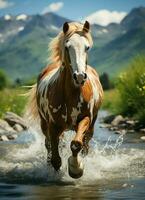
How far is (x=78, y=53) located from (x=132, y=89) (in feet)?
53.8

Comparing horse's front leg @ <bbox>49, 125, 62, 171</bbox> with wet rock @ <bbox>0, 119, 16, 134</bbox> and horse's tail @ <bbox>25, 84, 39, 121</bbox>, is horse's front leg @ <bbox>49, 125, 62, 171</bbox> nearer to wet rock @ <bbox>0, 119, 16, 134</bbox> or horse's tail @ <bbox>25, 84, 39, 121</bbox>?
horse's tail @ <bbox>25, 84, 39, 121</bbox>

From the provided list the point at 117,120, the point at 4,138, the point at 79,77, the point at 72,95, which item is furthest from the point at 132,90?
the point at 79,77

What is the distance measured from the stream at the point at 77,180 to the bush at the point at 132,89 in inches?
356

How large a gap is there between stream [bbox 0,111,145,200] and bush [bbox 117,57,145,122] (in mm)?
9034

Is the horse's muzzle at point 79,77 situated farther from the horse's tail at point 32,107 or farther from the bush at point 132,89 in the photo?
the bush at point 132,89

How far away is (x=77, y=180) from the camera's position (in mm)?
9461

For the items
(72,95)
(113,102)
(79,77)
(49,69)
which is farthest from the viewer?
(113,102)

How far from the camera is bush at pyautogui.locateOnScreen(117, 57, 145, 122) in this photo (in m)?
23.2

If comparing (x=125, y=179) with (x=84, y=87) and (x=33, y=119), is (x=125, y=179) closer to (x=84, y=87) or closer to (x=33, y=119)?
(x=84, y=87)

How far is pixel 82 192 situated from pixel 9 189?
116cm

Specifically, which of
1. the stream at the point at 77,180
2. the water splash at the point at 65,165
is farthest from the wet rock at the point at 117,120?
the stream at the point at 77,180

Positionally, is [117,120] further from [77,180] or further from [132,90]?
[77,180]

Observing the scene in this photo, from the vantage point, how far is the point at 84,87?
30.7 ft

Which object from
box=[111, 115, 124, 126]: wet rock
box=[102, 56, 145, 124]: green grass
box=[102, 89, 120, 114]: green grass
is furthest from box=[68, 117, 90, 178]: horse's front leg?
box=[102, 89, 120, 114]: green grass
